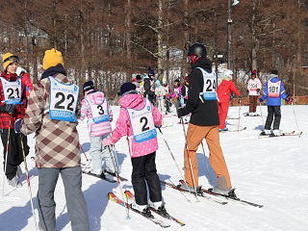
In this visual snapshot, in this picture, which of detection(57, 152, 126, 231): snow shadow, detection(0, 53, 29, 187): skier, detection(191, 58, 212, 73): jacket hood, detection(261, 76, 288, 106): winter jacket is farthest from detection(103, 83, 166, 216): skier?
detection(261, 76, 288, 106): winter jacket

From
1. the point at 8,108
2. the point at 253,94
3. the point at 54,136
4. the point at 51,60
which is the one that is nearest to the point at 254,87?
the point at 253,94

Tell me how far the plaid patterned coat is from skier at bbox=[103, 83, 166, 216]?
3.28 feet

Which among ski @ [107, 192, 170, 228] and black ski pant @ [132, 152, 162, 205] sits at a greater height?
black ski pant @ [132, 152, 162, 205]

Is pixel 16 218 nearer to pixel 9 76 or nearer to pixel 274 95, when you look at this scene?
pixel 9 76

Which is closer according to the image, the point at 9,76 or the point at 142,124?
the point at 142,124

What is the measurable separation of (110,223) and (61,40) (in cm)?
2581

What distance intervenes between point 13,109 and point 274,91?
743 cm

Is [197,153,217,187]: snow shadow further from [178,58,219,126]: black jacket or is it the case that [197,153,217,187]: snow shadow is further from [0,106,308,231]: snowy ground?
[178,58,219,126]: black jacket

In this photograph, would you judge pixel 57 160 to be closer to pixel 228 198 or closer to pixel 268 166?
pixel 228 198

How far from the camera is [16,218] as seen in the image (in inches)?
200

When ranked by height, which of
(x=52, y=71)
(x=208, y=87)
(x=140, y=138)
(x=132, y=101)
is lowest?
(x=140, y=138)

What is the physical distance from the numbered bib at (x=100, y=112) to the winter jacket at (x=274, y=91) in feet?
19.0

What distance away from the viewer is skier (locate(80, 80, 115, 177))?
22.6ft

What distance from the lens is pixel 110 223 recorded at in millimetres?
4898
